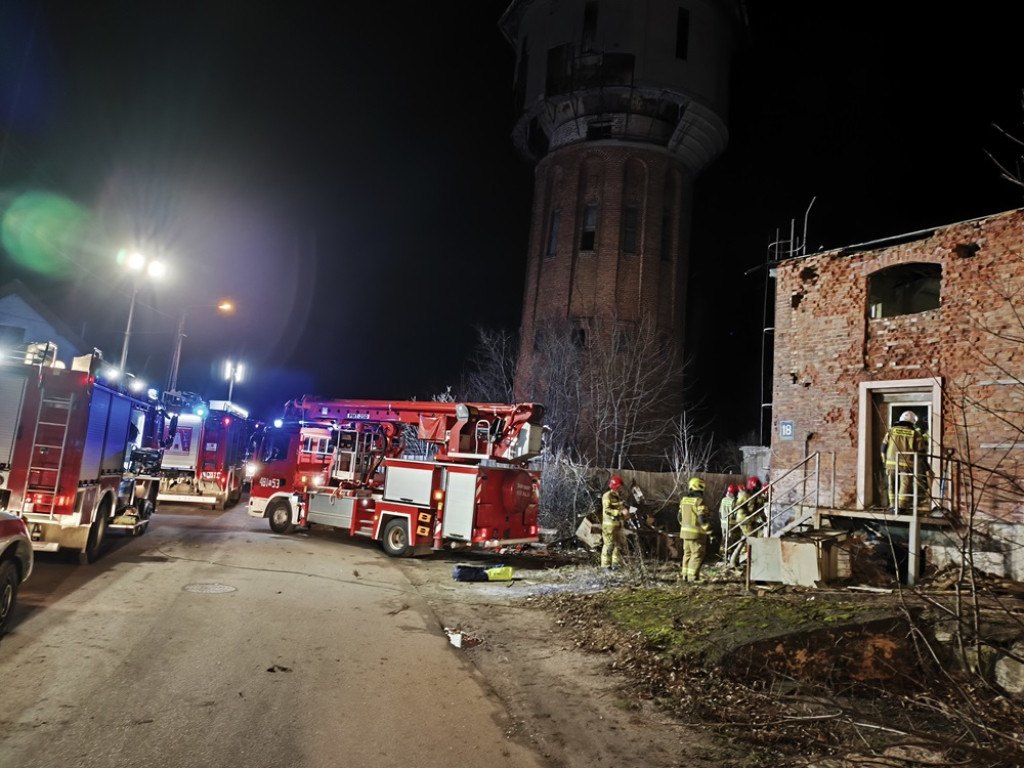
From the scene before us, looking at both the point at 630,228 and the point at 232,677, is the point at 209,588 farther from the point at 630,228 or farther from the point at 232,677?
the point at 630,228

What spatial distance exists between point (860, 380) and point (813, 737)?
848 cm

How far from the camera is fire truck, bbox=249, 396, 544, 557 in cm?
1320

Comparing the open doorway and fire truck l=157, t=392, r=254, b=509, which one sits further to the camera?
fire truck l=157, t=392, r=254, b=509

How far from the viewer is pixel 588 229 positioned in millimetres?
30359

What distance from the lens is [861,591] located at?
8.45 metres

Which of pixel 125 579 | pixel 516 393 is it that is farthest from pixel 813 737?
pixel 516 393

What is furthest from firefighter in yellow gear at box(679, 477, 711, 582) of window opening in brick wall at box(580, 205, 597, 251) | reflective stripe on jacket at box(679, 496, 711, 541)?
window opening in brick wall at box(580, 205, 597, 251)

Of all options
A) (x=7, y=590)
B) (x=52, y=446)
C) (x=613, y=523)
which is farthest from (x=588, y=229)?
(x=7, y=590)

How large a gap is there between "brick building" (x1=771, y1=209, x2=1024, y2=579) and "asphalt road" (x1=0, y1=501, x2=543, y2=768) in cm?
732

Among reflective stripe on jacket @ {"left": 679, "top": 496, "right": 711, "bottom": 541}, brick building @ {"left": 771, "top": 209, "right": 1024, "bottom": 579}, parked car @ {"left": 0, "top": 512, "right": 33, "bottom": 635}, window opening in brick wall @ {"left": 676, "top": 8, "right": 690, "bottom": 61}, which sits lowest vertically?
parked car @ {"left": 0, "top": 512, "right": 33, "bottom": 635}

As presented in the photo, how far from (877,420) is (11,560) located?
12658 millimetres

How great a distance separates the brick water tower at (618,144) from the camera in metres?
28.8

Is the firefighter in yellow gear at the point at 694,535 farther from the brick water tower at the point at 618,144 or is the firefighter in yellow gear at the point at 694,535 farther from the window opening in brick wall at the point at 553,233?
the window opening in brick wall at the point at 553,233

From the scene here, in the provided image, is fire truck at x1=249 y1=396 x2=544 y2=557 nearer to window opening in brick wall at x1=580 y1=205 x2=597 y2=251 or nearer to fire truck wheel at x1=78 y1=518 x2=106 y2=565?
fire truck wheel at x1=78 y1=518 x2=106 y2=565
